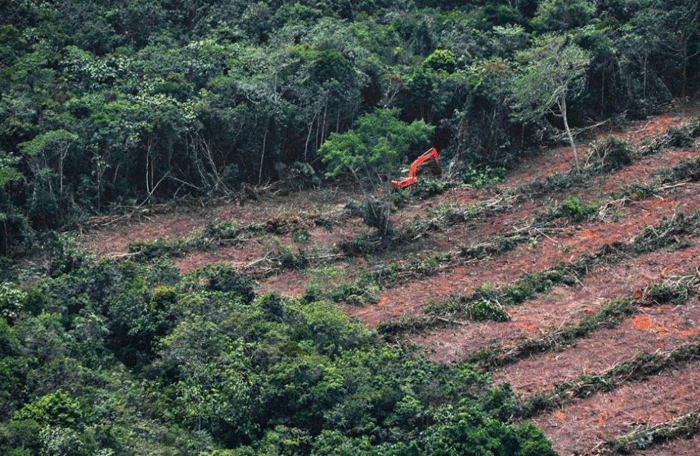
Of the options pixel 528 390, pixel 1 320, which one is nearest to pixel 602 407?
pixel 528 390

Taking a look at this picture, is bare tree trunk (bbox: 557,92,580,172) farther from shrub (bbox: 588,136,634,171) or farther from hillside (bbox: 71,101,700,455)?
shrub (bbox: 588,136,634,171)

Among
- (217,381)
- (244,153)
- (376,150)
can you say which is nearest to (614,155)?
(376,150)

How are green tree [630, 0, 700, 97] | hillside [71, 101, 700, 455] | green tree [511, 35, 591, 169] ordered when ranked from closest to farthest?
hillside [71, 101, 700, 455] < green tree [511, 35, 591, 169] < green tree [630, 0, 700, 97]

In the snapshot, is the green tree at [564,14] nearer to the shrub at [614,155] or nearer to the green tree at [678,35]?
the green tree at [678,35]

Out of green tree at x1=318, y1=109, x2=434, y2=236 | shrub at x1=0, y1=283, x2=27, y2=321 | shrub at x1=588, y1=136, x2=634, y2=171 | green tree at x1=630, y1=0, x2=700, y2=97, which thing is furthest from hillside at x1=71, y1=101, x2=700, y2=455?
shrub at x1=0, y1=283, x2=27, y2=321

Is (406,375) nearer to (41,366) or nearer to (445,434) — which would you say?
(445,434)

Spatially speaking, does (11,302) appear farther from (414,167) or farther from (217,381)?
(414,167)

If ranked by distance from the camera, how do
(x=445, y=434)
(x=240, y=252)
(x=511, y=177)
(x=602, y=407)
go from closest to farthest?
1. (x=445, y=434)
2. (x=602, y=407)
3. (x=240, y=252)
4. (x=511, y=177)
